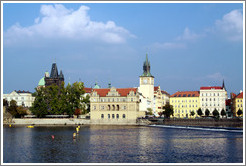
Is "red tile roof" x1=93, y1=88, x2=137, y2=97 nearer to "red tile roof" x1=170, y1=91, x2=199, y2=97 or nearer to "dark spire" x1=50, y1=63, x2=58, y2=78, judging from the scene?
"red tile roof" x1=170, y1=91, x2=199, y2=97

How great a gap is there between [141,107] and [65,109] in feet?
115

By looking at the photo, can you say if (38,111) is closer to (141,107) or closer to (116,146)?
(141,107)

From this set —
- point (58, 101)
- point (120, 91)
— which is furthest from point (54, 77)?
point (120, 91)

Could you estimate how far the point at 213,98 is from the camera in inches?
5359

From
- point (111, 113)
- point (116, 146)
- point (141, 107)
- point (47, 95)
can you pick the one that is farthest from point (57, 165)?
point (141, 107)

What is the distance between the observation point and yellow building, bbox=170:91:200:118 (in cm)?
14031

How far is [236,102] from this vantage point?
440ft

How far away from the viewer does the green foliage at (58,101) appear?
115438mm

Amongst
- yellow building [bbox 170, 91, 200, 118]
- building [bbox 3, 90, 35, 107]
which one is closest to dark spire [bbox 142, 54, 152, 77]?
yellow building [bbox 170, 91, 200, 118]

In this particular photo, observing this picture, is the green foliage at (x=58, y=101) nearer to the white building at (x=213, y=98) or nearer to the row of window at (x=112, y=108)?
the row of window at (x=112, y=108)

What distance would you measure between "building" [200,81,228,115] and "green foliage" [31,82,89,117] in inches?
1742

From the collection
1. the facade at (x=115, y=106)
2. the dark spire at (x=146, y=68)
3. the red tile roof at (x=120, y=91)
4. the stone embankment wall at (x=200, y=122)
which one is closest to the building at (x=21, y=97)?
the dark spire at (x=146, y=68)

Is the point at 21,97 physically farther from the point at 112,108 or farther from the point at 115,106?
the point at 115,106

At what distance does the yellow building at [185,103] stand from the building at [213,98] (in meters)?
2.53
